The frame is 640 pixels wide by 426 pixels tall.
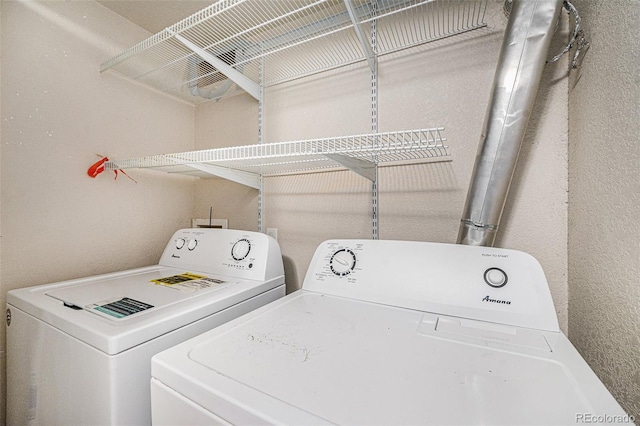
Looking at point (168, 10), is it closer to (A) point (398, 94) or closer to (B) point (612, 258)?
(A) point (398, 94)

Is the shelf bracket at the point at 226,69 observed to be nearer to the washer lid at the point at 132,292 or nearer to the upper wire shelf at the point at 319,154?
the upper wire shelf at the point at 319,154

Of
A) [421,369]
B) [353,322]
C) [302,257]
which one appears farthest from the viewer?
[302,257]

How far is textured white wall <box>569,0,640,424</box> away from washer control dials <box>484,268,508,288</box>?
0.21 metres

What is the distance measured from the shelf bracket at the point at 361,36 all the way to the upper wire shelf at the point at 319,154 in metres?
0.36

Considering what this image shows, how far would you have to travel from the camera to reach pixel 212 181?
178 centimetres

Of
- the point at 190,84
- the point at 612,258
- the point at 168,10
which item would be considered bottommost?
the point at 612,258

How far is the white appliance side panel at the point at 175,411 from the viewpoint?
0.49 meters

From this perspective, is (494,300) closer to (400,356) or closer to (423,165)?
(400,356)

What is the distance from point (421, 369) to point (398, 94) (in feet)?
3.53

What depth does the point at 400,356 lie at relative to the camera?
1.95 feet

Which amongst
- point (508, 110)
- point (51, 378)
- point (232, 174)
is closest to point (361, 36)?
point (508, 110)

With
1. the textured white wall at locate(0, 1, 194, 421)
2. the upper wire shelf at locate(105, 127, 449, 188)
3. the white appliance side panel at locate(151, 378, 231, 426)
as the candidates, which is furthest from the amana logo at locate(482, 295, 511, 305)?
the textured white wall at locate(0, 1, 194, 421)

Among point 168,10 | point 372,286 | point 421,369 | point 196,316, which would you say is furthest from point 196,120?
point 421,369

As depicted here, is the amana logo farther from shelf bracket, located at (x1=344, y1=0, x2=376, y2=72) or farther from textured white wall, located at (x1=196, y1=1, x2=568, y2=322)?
shelf bracket, located at (x1=344, y1=0, x2=376, y2=72)
